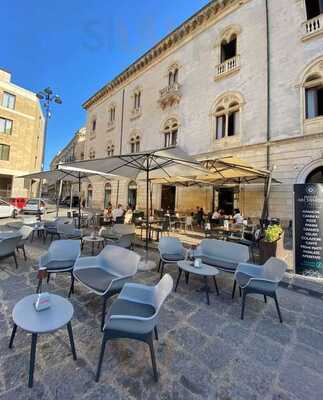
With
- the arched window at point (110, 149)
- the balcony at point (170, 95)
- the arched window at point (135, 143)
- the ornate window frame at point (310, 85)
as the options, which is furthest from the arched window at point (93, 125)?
the ornate window frame at point (310, 85)

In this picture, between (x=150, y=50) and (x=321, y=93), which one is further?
(x=150, y=50)

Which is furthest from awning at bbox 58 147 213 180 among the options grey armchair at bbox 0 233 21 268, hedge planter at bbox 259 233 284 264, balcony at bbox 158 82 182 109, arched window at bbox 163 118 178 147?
balcony at bbox 158 82 182 109

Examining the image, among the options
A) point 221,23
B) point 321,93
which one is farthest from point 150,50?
point 321,93

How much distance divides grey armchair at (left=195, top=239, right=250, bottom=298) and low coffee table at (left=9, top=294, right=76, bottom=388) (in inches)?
115

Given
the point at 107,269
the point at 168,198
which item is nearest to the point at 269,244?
the point at 107,269

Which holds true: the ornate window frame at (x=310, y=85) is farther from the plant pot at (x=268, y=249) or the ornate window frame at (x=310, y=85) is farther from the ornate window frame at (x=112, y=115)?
the ornate window frame at (x=112, y=115)

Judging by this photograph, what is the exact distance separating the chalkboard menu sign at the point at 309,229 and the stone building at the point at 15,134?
85.7ft

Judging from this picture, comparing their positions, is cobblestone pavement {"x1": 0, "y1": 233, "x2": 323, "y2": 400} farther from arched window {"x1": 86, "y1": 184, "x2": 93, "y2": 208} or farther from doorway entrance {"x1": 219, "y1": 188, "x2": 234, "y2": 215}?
arched window {"x1": 86, "y1": 184, "x2": 93, "y2": 208}

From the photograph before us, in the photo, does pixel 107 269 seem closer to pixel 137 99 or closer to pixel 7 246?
pixel 7 246

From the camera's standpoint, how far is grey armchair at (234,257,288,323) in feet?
9.72

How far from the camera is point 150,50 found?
1627cm

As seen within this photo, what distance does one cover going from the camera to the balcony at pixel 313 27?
8805 mm

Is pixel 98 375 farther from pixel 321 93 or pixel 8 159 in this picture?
pixel 8 159

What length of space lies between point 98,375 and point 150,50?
787 inches
